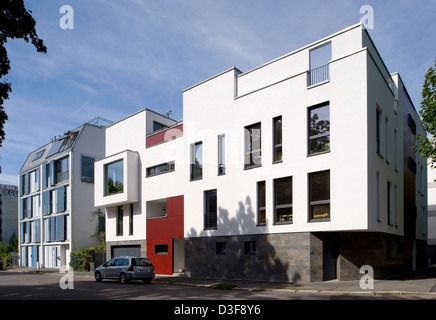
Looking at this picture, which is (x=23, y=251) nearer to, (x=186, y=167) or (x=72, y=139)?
(x=72, y=139)

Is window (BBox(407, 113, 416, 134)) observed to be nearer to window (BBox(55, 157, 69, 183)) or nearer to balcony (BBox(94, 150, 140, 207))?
balcony (BBox(94, 150, 140, 207))

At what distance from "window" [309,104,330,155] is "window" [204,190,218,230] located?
6.74 metres

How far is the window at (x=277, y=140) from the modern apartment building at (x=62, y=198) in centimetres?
2284

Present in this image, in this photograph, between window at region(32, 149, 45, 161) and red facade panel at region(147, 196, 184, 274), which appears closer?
red facade panel at region(147, 196, 184, 274)

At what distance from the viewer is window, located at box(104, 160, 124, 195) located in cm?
2906

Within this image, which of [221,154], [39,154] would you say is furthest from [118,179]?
[39,154]

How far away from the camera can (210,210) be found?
23.2 m

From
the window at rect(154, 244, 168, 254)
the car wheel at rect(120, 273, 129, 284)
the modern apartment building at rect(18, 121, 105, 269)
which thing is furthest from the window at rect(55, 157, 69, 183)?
the car wheel at rect(120, 273, 129, 284)

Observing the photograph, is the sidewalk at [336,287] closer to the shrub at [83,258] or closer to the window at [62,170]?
the shrub at [83,258]

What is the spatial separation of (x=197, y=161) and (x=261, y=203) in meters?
5.40

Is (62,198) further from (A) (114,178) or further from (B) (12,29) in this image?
(B) (12,29)

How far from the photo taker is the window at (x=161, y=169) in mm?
26278

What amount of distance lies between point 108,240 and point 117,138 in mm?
7846
